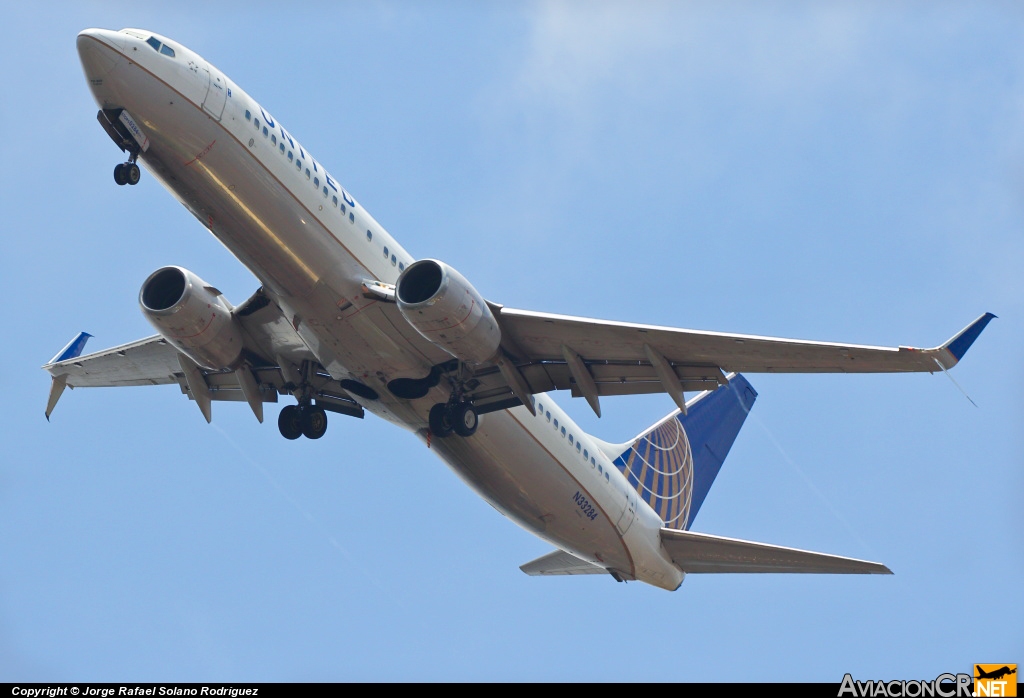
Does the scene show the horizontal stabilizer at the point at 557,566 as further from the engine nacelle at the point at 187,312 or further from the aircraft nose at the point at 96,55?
the aircraft nose at the point at 96,55

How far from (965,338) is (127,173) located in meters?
13.7

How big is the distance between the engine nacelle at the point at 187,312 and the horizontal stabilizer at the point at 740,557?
11.3 meters

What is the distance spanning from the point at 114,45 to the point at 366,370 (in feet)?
24.5

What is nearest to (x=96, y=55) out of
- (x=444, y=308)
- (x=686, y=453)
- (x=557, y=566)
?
(x=444, y=308)

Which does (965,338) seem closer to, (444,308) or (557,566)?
(444,308)

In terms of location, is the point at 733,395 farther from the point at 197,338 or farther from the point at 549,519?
the point at 197,338

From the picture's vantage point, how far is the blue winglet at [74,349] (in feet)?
94.0

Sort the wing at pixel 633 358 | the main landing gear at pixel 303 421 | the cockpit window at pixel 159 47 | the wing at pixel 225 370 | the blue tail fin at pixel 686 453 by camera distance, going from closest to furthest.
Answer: the cockpit window at pixel 159 47 < the wing at pixel 633 358 < the wing at pixel 225 370 < the main landing gear at pixel 303 421 < the blue tail fin at pixel 686 453

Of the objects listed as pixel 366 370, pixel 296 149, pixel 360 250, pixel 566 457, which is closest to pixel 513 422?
pixel 566 457

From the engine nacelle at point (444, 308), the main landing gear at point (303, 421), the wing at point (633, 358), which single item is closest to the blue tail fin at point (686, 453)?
the wing at point (633, 358)

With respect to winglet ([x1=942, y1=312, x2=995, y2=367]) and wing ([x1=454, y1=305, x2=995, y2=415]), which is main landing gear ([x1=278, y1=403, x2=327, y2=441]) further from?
winglet ([x1=942, y1=312, x2=995, y2=367])

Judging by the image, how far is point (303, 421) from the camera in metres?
26.0

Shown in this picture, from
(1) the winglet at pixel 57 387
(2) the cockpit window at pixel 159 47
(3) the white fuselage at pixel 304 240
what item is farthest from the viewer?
(1) the winglet at pixel 57 387

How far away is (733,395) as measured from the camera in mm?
34938
